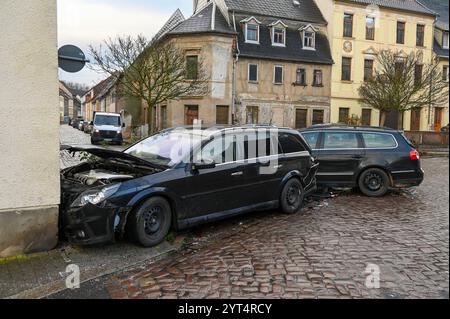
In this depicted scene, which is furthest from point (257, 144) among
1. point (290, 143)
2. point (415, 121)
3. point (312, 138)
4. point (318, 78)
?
point (415, 121)

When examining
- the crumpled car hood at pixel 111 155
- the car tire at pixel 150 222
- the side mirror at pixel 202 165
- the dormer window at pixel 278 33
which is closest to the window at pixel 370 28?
the dormer window at pixel 278 33

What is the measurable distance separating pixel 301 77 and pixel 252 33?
5.21 meters

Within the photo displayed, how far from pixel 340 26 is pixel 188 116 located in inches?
579

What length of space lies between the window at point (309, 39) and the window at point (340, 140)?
25.8 metres

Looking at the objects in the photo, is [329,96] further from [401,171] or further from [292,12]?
[401,171]

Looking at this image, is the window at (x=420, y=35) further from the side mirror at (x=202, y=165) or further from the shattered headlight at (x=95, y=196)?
the shattered headlight at (x=95, y=196)

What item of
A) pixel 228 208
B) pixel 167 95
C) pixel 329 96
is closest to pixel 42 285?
pixel 228 208

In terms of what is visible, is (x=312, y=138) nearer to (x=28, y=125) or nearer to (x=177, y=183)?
(x=177, y=183)

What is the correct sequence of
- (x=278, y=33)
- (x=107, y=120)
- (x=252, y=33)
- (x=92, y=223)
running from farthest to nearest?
(x=278, y=33)
(x=252, y=33)
(x=107, y=120)
(x=92, y=223)

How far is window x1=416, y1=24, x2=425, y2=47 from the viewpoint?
37500 mm

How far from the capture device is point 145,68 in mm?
24594

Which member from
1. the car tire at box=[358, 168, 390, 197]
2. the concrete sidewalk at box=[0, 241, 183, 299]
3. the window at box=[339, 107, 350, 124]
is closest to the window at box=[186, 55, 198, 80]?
the window at box=[339, 107, 350, 124]

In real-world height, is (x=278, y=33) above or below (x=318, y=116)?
above

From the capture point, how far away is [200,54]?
3053 cm
